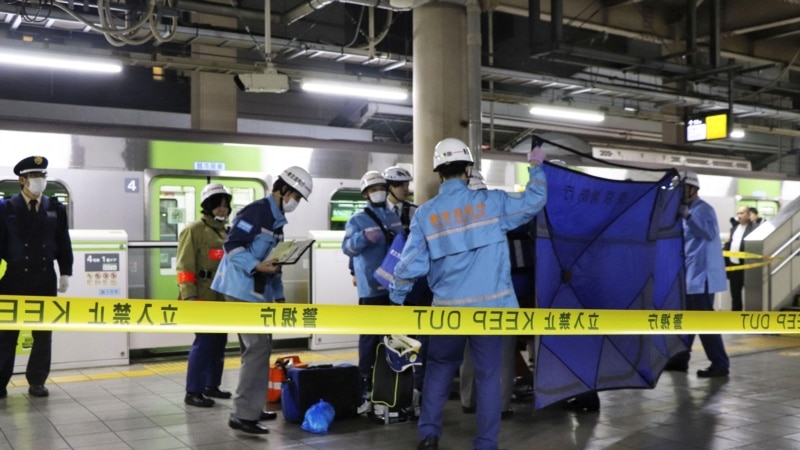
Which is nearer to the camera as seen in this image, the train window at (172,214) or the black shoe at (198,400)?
the black shoe at (198,400)

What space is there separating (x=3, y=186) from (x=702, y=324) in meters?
6.83

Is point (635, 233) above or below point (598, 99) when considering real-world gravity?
below

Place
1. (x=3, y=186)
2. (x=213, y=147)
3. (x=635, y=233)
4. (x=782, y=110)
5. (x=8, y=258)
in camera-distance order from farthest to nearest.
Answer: (x=782, y=110) → (x=213, y=147) → (x=3, y=186) → (x=8, y=258) → (x=635, y=233)

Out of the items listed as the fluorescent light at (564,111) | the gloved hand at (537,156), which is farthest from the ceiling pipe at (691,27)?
the gloved hand at (537,156)

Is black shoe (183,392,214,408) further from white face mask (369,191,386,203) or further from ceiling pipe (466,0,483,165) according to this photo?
ceiling pipe (466,0,483,165)

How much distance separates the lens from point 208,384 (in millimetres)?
6750

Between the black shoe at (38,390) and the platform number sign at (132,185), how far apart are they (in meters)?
2.66

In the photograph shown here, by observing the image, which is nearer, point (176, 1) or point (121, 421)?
point (121, 421)

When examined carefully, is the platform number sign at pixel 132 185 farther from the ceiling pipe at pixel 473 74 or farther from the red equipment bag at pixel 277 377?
the ceiling pipe at pixel 473 74

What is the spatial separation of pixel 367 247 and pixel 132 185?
3.61 m

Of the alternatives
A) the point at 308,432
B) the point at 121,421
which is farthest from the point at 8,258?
the point at 308,432

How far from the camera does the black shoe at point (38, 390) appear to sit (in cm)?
673

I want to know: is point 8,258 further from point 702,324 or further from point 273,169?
point 702,324

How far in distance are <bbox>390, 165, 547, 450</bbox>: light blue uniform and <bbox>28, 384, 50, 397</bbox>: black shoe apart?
11.9 ft
